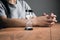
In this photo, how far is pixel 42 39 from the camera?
3.56ft

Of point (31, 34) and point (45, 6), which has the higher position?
point (45, 6)

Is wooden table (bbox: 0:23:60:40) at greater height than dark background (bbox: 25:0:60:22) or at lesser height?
lesser

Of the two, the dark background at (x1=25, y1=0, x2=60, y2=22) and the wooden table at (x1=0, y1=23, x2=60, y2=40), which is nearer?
the wooden table at (x1=0, y1=23, x2=60, y2=40)

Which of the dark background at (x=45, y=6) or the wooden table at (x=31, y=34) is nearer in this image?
the wooden table at (x=31, y=34)

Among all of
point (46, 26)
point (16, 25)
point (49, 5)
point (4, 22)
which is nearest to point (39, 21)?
point (46, 26)

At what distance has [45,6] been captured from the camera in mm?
1938

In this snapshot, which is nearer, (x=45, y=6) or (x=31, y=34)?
(x=31, y=34)

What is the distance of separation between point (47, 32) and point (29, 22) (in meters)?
0.19

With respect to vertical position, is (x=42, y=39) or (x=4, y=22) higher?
(x=4, y=22)

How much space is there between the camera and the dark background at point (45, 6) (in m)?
1.93

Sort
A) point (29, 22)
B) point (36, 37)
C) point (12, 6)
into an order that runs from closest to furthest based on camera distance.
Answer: point (36, 37) < point (29, 22) < point (12, 6)

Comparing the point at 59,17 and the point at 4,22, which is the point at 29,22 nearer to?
the point at 4,22

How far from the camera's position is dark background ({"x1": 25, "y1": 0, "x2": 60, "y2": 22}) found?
1926mm

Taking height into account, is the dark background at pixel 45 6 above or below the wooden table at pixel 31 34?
above
